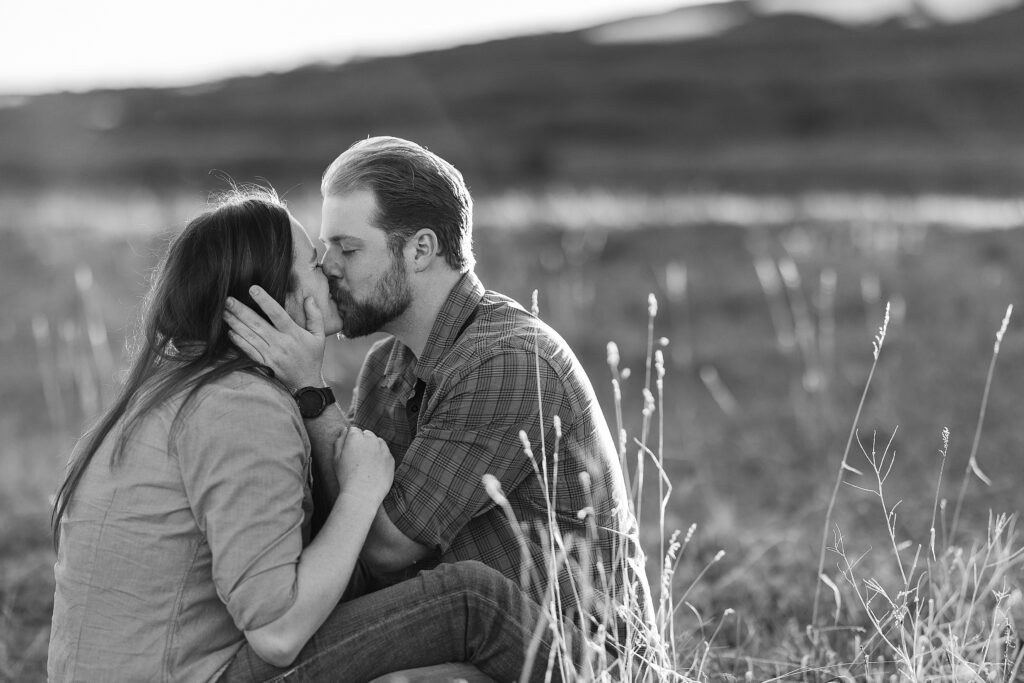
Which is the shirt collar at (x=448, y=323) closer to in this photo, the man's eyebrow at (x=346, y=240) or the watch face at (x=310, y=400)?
the man's eyebrow at (x=346, y=240)

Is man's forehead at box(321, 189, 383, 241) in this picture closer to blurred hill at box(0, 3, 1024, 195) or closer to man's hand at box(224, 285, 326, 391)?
man's hand at box(224, 285, 326, 391)

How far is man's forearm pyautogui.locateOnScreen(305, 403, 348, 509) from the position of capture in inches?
122

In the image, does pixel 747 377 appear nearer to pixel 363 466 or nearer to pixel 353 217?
pixel 353 217

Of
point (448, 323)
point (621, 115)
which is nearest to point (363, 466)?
point (448, 323)

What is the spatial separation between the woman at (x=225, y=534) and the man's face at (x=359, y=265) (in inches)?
14.3

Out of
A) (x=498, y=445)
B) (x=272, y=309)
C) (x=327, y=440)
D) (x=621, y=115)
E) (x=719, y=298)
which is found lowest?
(x=719, y=298)

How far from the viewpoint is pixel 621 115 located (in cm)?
3394

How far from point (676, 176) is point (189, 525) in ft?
73.0

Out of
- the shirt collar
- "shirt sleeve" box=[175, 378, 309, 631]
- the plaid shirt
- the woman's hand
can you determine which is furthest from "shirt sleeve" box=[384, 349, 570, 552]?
"shirt sleeve" box=[175, 378, 309, 631]

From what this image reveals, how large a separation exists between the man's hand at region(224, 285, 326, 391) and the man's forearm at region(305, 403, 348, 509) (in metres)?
0.10

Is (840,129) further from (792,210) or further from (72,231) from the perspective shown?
(72,231)

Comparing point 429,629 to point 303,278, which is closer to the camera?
point 429,629

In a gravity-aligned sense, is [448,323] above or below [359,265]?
below

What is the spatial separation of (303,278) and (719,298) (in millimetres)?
9467
